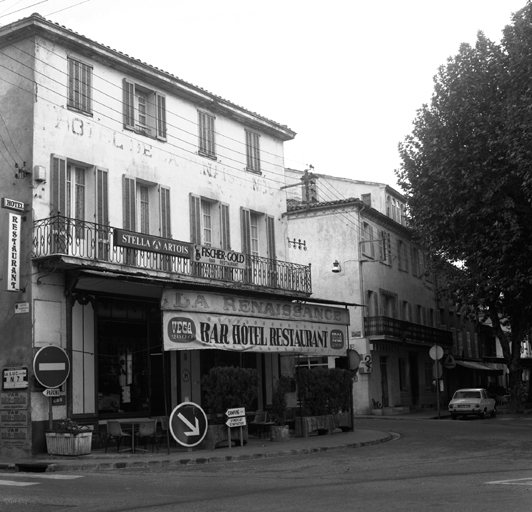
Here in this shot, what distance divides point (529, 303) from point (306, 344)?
1198cm

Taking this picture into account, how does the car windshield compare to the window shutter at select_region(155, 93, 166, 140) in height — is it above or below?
below

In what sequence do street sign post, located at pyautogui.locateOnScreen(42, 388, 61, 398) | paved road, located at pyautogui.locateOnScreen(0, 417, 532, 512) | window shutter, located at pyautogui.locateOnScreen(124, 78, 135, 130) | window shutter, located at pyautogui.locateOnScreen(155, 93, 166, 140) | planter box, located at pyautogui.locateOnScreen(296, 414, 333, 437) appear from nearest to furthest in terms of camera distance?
paved road, located at pyautogui.locateOnScreen(0, 417, 532, 512) < street sign post, located at pyautogui.locateOnScreen(42, 388, 61, 398) < window shutter, located at pyautogui.locateOnScreen(124, 78, 135, 130) < planter box, located at pyautogui.locateOnScreen(296, 414, 333, 437) < window shutter, located at pyautogui.locateOnScreen(155, 93, 166, 140)

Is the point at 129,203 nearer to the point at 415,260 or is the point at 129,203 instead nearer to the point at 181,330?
the point at 181,330

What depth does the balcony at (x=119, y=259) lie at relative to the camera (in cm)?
1814

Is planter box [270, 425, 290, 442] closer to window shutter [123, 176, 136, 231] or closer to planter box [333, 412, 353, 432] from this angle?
planter box [333, 412, 353, 432]

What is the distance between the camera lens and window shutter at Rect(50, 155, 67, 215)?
18.9 m

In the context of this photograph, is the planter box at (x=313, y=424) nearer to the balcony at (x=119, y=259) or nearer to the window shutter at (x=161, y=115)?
the balcony at (x=119, y=259)

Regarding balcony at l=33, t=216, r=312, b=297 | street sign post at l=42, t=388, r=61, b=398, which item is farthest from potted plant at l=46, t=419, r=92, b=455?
balcony at l=33, t=216, r=312, b=297

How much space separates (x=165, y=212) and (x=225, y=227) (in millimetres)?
2814

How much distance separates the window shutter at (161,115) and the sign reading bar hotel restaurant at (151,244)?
3.42 meters

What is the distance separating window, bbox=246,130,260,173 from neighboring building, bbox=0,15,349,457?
84 cm

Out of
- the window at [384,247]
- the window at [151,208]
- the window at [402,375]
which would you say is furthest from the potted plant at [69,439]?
the window at [402,375]

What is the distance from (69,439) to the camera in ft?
56.7

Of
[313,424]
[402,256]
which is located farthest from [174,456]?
[402,256]
